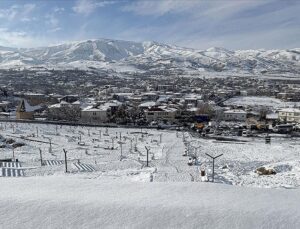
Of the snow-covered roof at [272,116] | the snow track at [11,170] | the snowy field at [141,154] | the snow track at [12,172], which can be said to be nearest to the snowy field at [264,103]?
the snow-covered roof at [272,116]

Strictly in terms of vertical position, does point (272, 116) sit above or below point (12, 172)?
above

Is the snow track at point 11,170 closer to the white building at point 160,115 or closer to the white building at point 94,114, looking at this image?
the white building at point 94,114

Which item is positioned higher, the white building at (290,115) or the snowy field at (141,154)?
the white building at (290,115)

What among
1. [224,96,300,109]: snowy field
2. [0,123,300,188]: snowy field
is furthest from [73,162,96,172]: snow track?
[224,96,300,109]: snowy field

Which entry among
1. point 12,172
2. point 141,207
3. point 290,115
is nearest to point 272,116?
point 290,115

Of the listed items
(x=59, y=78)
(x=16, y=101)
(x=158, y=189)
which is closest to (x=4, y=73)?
(x=59, y=78)

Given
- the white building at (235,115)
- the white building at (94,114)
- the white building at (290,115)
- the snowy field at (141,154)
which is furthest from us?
the white building at (235,115)

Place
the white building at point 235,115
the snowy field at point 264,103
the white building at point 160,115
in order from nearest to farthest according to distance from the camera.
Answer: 1. the white building at point 160,115
2. the white building at point 235,115
3. the snowy field at point 264,103

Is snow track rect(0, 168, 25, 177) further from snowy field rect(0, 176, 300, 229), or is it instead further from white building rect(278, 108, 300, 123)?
white building rect(278, 108, 300, 123)

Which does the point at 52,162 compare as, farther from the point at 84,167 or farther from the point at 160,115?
the point at 160,115

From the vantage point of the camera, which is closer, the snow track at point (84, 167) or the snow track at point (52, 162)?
the snow track at point (84, 167)

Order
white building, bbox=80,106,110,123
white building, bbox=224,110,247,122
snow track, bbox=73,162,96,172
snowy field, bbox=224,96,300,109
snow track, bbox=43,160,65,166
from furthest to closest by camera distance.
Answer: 1. snowy field, bbox=224,96,300,109
2. white building, bbox=224,110,247,122
3. white building, bbox=80,106,110,123
4. snow track, bbox=43,160,65,166
5. snow track, bbox=73,162,96,172

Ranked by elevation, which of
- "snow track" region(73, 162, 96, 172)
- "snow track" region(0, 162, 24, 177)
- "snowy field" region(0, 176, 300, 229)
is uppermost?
"snowy field" region(0, 176, 300, 229)

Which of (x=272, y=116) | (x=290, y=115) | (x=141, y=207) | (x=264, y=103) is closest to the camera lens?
(x=141, y=207)
